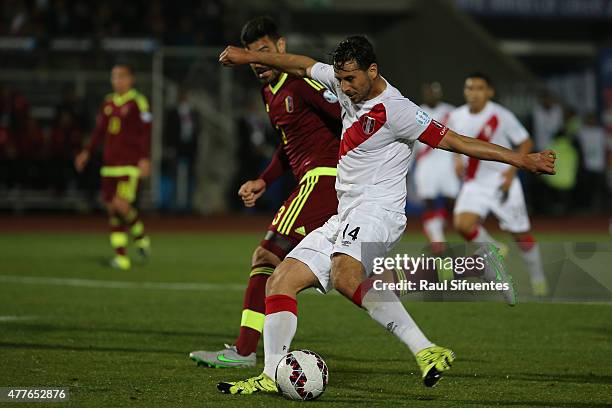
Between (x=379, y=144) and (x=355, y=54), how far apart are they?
23.0 inches

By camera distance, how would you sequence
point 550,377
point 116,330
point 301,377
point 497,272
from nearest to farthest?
1. point 301,377
2. point 497,272
3. point 550,377
4. point 116,330

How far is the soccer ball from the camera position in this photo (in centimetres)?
655

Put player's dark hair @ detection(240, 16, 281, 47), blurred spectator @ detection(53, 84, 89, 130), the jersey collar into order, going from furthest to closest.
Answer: blurred spectator @ detection(53, 84, 89, 130) → the jersey collar → player's dark hair @ detection(240, 16, 281, 47)

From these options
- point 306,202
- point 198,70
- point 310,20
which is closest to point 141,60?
point 198,70

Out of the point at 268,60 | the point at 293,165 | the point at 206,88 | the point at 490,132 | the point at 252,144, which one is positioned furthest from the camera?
the point at 206,88

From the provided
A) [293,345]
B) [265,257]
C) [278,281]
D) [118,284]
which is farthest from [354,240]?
[118,284]

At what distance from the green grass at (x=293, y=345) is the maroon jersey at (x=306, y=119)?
1.50 m

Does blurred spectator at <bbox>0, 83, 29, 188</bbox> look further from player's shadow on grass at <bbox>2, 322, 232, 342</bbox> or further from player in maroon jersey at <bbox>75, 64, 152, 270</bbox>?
player's shadow on grass at <bbox>2, 322, 232, 342</bbox>

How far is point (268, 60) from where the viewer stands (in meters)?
7.18

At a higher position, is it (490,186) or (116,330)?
(490,186)

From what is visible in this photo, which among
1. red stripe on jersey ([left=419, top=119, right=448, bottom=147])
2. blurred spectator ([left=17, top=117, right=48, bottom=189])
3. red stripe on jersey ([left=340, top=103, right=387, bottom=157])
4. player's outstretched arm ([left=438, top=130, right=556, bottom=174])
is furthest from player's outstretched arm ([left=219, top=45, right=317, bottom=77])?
blurred spectator ([left=17, top=117, right=48, bottom=189])

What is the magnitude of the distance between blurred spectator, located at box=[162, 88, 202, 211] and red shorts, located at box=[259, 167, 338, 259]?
15709mm

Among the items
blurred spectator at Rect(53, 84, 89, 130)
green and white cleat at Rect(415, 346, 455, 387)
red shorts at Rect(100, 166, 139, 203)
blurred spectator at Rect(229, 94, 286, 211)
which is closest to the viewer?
green and white cleat at Rect(415, 346, 455, 387)

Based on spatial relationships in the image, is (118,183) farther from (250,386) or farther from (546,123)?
(546,123)
